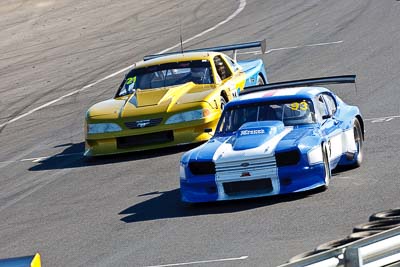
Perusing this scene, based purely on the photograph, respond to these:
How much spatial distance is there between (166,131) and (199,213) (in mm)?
3737

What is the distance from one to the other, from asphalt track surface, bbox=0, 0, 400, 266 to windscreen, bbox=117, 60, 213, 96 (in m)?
1.20

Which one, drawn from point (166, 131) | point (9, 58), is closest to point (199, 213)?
point (166, 131)

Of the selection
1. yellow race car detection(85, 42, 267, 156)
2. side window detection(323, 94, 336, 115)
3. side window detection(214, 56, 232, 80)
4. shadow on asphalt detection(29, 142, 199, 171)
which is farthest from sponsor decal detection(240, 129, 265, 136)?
side window detection(214, 56, 232, 80)

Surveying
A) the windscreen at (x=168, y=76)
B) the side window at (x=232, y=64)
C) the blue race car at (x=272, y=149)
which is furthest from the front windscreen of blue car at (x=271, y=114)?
the side window at (x=232, y=64)

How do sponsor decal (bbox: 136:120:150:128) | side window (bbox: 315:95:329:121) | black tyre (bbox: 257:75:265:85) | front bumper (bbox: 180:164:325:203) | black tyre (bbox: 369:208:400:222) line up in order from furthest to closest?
black tyre (bbox: 257:75:265:85) < sponsor decal (bbox: 136:120:150:128) < side window (bbox: 315:95:329:121) < front bumper (bbox: 180:164:325:203) < black tyre (bbox: 369:208:400:222)

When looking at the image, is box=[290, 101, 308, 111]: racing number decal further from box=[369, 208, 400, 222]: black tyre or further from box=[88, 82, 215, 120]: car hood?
box=[369, 208, 400, 222]: black tyre

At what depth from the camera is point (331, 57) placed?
2308cm

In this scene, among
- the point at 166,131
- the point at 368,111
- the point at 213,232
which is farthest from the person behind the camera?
the point at 368,111

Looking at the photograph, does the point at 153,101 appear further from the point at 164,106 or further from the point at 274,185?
the point at 274,185

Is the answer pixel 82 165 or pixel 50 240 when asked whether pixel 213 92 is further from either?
pixel 50 240

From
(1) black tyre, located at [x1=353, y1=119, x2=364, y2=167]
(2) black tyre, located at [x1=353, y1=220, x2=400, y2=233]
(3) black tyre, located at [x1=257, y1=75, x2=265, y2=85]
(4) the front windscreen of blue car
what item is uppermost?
(4) the front windscreen of blue car

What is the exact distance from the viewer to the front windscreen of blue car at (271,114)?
517 inches

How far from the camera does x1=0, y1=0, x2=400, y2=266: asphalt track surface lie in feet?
35.6

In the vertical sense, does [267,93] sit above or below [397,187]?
above
